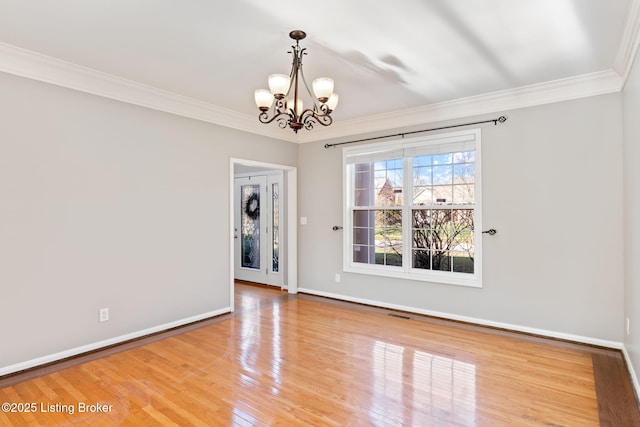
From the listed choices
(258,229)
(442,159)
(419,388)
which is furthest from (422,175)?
(258,229)

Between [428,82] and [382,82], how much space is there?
475 millimetres

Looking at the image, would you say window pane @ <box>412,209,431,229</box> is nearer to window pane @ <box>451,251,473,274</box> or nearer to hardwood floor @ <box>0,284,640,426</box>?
window pane @ <box>451,251,473,274</box>

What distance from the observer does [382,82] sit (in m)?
3.60

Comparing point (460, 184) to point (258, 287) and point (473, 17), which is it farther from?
point (258, 287)

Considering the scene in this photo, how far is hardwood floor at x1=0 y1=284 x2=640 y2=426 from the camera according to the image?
90.9 inches

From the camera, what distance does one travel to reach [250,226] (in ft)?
22.2

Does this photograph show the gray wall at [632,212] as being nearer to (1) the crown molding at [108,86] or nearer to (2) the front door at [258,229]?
(1) the crown molding at [108,86]

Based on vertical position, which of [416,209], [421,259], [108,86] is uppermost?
[108,86]

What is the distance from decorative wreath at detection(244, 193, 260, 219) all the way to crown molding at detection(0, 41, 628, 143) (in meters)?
1.69

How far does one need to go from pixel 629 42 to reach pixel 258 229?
5.47 meters

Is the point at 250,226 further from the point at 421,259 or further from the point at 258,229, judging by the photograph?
the point at 421,259

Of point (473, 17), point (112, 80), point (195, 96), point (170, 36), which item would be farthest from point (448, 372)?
point (112, 80)

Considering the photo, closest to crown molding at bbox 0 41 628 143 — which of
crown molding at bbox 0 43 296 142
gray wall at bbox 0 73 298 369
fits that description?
crown molding at bbox 0 43 296 142

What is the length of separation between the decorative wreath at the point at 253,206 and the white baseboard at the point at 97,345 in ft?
7.89
